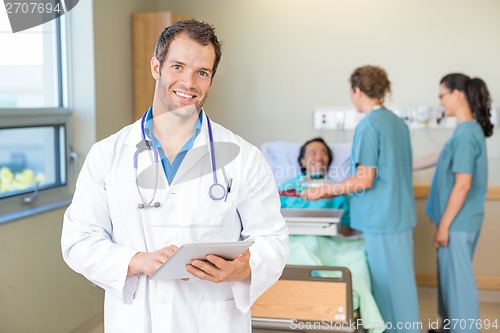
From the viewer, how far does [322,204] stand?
10.9 feet

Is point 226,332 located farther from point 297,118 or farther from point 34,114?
point 297,118

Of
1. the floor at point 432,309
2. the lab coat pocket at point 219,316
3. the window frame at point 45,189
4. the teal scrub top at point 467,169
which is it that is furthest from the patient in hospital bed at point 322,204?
the lab coat pocket at point 219,316

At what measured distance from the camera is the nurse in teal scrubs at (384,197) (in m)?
2.75

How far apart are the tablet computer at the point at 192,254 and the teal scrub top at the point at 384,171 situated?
1.65 meters

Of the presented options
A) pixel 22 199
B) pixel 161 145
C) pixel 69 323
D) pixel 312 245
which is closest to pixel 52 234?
pixel 22 199

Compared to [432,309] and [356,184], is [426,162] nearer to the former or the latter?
[432,309]

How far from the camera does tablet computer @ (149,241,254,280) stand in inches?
44.3

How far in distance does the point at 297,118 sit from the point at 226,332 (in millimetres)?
2819

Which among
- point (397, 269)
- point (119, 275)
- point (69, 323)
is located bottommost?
point (69, 323)

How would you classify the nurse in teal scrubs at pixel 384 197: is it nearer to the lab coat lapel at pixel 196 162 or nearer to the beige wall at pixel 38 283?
the beige wall at pixel 38 283

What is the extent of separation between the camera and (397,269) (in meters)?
2.80

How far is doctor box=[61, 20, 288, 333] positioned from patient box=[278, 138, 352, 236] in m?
1.80

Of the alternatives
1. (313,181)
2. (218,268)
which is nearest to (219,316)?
(218,268)

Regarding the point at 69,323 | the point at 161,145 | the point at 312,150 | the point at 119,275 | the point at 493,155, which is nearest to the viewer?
the point at 119,275
